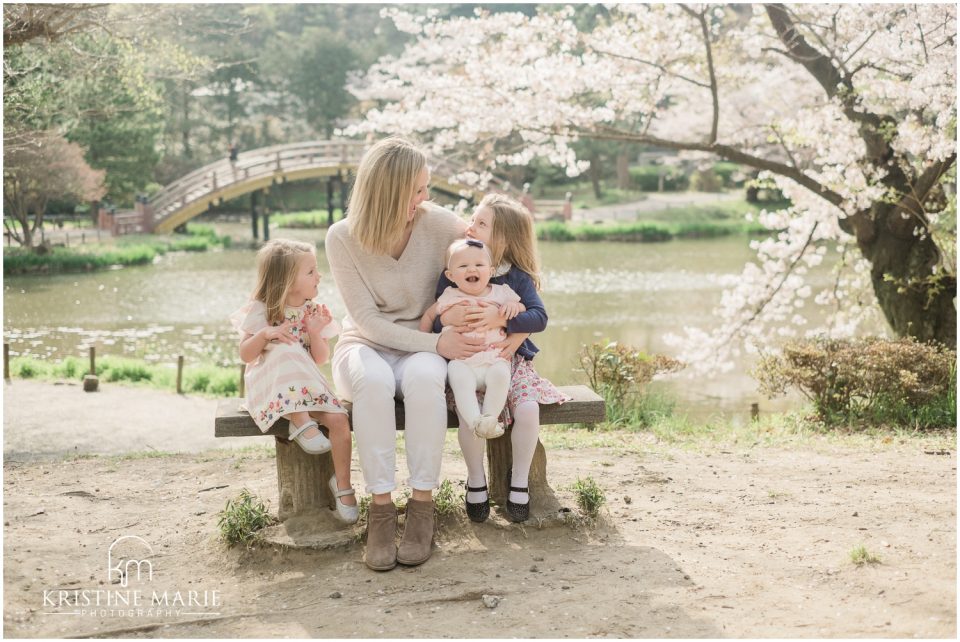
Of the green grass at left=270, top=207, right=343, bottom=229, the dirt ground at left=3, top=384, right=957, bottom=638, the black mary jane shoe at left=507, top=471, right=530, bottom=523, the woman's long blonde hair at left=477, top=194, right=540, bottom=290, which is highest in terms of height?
the green grass at left=270, top=207, right=343, bottom=229

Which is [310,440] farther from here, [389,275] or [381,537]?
[389,275]

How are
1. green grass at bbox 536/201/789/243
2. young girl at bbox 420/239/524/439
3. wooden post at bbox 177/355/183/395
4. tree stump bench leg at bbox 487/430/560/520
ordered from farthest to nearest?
green grass at bbox 536/201/789/243, wooden post at bbox 177/355/183/395, tree stump bench leg at bbox 487/430/560/520, young girl at bbox 420/239/524/439

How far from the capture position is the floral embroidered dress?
2908 millimetres

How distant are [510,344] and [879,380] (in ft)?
9.88

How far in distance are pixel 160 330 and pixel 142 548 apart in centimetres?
872

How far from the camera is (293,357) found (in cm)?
300

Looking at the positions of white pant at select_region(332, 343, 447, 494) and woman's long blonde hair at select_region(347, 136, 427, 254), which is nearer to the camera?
white pant at select_region(332, 343, 447, 494)

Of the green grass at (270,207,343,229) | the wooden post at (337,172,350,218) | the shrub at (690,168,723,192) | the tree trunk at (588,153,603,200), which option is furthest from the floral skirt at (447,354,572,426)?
the shrub at (690,168,723,192)

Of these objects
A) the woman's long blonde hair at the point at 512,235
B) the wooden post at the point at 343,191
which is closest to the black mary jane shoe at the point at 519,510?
the woman's long blonde hair at the point at 512,235

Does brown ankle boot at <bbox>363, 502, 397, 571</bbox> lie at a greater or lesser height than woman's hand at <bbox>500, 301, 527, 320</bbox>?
lesser

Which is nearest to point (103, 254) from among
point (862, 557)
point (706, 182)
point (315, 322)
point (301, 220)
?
point (301, 220)

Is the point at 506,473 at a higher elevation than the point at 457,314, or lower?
lower

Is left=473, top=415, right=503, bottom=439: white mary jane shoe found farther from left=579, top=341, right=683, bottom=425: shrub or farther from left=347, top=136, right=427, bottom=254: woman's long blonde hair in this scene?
left=579, top=341, right=683, bottom=425: shrub

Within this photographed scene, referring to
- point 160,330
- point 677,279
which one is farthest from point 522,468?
point 677,279
